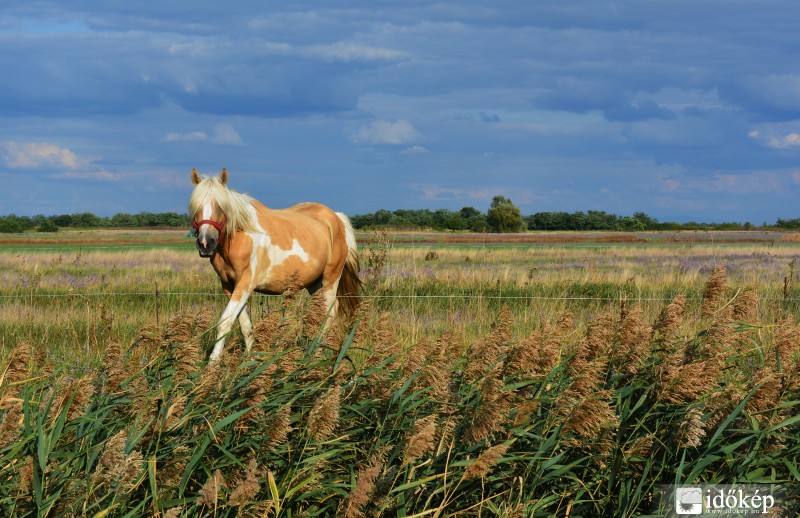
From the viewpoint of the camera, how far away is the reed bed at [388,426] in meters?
3.80

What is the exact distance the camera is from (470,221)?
4178 inches

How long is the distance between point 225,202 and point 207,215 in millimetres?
279

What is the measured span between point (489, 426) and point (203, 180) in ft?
21.8

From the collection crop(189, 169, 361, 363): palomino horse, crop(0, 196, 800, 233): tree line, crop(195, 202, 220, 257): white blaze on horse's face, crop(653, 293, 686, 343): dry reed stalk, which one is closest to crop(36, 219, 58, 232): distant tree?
crop(0, 196, 800, 233): tree line

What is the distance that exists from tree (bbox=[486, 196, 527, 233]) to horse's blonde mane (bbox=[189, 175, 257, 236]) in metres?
89.0

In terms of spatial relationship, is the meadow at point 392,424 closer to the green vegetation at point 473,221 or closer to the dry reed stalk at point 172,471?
the dry reed stalk at point 172,471

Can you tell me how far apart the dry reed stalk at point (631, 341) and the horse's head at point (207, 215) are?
18.3ft

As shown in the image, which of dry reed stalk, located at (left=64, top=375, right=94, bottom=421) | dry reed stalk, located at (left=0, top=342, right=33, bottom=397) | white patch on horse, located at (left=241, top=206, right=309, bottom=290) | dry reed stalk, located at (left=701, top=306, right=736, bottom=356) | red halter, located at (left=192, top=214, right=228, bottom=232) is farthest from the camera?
white patch on horse, located at (left=241, top=206, right=309, bottom=290)

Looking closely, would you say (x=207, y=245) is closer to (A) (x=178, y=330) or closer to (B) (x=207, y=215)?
(B) (x=207, y=215)

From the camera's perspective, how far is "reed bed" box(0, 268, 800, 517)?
380cm

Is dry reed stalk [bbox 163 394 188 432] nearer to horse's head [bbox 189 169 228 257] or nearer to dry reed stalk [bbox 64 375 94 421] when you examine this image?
dry reed stalk [bbox 64 375 94 421]

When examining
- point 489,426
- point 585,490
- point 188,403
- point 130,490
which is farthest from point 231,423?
point 585,490

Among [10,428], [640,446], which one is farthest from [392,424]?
[10,428]

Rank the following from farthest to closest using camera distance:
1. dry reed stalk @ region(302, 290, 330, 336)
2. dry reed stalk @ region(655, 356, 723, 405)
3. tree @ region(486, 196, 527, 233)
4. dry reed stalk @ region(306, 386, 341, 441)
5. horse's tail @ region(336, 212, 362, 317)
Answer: tree @ region(486, 196, 527, 233)
horse's tail @ region(336, 212, 362, 317)
dry reed stalk @ region(302, 290, 330, 336)
dry reed stalk @ region(655, 356, 723, 405)
dry reed stalk @ region(306, 386, 341, 441)
